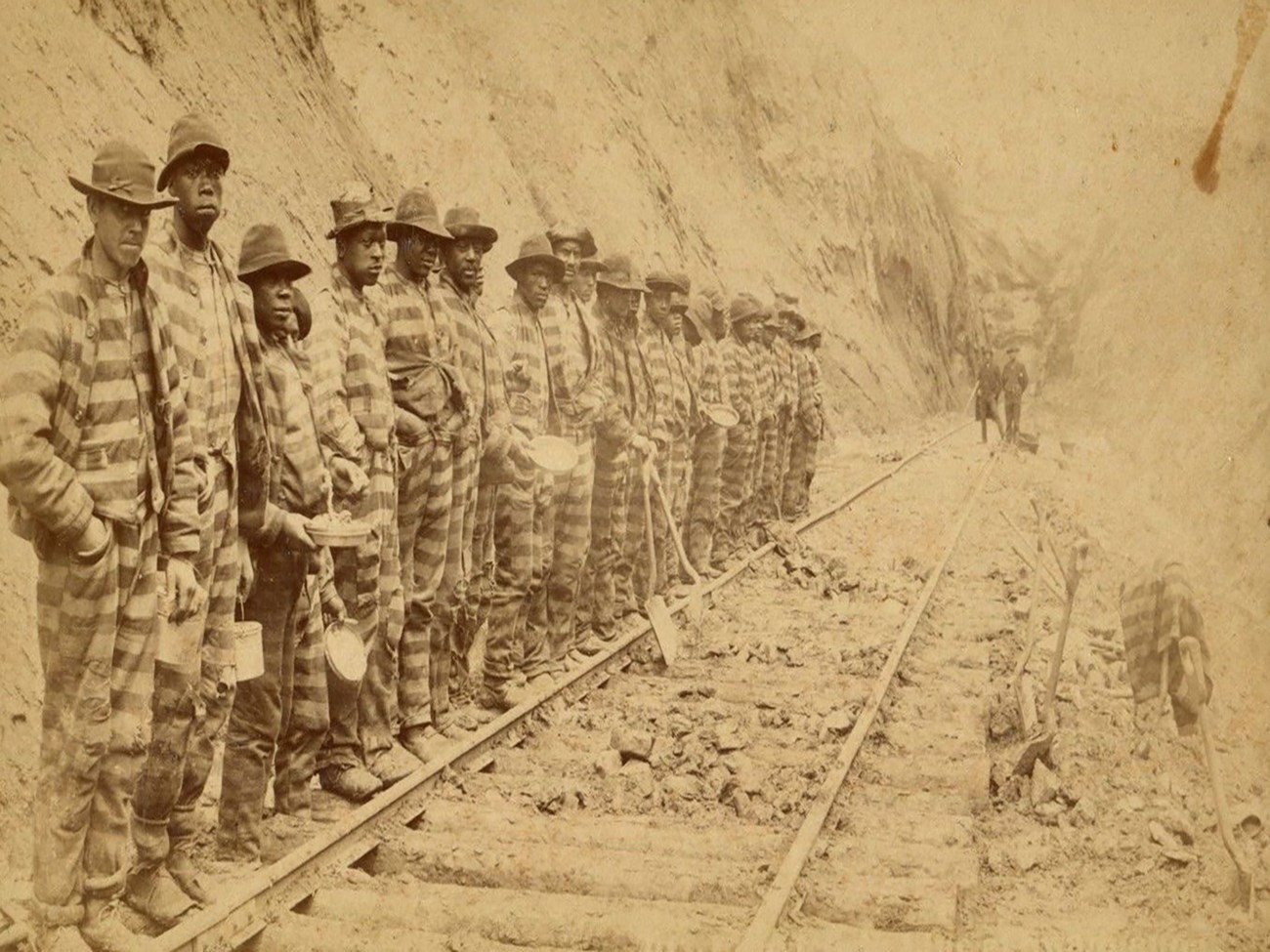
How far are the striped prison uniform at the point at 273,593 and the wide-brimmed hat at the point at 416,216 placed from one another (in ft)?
3.99

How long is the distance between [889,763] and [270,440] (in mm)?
3188

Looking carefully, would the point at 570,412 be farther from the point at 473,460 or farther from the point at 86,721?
the point at 86,721

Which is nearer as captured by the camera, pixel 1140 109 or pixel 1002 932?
pixel 1002 932

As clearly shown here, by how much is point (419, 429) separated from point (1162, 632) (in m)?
3.41

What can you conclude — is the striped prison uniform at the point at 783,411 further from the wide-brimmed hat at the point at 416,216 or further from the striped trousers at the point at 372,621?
the striped trousers at the point at 372,621

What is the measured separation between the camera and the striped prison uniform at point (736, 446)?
11.2 metres

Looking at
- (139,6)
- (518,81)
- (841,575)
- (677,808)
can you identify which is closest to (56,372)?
(677,808)

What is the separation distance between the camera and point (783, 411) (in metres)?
13.2

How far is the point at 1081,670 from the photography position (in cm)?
725

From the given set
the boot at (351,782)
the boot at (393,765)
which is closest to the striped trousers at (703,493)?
the boot at (393,765)

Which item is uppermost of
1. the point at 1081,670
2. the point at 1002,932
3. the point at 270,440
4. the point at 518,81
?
the point at 518,81

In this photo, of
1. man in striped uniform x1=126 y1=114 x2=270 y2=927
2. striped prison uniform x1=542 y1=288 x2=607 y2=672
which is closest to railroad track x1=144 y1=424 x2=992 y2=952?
man in striped uniform x1=126 y1=114 x2=270 y2=927

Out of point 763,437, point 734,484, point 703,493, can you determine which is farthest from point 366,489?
point 763,437

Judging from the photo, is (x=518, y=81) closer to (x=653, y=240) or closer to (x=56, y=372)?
(x=653, y=240)
